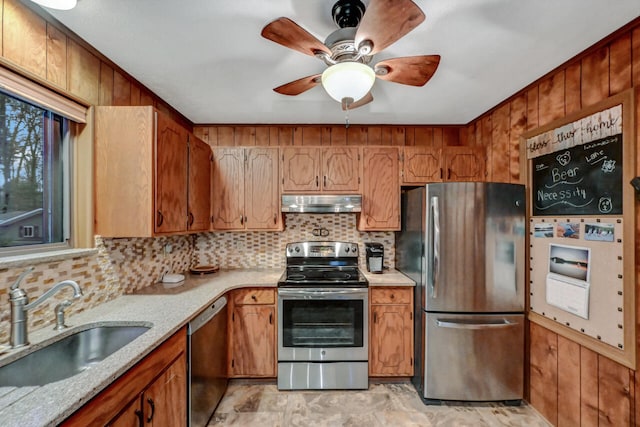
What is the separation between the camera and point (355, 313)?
2.37 m

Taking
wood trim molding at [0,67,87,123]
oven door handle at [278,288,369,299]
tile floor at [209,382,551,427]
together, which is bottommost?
tile floor at [209,382,551,427]

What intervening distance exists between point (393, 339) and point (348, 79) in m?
2.14

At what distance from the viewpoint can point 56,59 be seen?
1.48 m

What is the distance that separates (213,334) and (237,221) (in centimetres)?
108

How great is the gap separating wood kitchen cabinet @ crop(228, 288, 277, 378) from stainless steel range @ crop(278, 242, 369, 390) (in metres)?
0.10

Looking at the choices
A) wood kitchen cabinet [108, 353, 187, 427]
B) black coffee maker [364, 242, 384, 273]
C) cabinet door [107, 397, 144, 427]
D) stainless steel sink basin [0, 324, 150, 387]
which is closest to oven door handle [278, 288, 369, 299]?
black coffee maker [364, 242, 384, 273]

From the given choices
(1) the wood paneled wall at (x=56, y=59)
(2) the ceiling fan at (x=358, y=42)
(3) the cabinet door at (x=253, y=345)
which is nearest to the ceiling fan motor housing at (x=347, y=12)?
(2) the ceiling fan at (x=358, y=42)

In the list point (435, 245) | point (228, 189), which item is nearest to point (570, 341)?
point (435, 245)

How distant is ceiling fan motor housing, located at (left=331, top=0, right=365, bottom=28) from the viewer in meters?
1.27

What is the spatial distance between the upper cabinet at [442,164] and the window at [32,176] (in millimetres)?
2650

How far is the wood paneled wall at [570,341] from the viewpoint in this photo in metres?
1.48

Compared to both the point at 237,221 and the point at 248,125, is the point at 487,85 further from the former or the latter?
the point at 237,221

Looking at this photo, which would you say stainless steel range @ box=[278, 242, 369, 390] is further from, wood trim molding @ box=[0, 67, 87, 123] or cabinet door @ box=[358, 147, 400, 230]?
wood trim molding @ box=[0, 67, 87, 123]

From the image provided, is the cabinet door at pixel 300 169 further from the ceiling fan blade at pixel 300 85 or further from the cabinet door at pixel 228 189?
the ceiling fan blade at pixel 300 85
